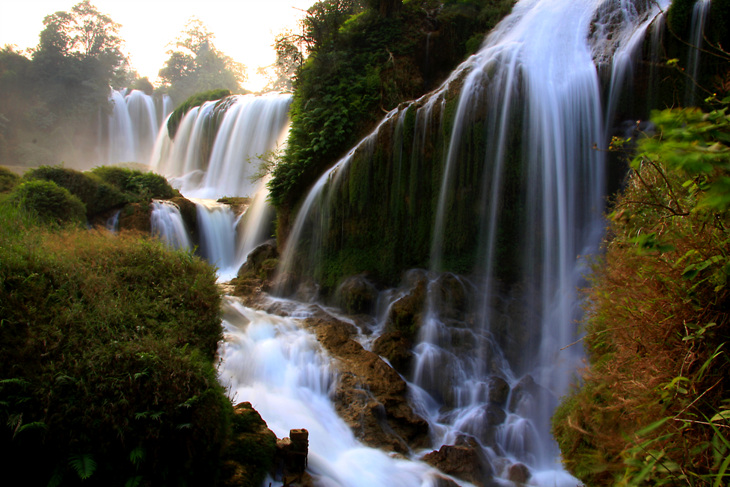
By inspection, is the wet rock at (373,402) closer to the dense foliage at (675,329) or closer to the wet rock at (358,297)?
the wet rock at (358,297)

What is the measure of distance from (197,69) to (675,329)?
5078 cm

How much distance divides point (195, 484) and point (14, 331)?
2026mm

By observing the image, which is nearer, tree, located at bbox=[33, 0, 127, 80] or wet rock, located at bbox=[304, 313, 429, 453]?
wet rock, located at bbox=[304, 313, 429, 453]

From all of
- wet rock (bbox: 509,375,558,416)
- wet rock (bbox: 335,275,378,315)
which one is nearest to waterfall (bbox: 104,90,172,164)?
wet rock (bbox: 335,275,378,315)

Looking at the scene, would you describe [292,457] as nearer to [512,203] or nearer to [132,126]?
[512,203]

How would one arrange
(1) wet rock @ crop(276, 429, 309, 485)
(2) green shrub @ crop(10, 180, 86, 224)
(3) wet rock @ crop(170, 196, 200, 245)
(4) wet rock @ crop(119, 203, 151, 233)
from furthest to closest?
(3) wet rock @ crop(170, 196, 200, 245) < (4) wet rock @ crop(119, 203, 151, 233) < (2) green shrub @ crop(10, 180, 86, 224) < (1) wet rock @ crop(276, 429, 309, 485)

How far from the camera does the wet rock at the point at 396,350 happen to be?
695 centimetres

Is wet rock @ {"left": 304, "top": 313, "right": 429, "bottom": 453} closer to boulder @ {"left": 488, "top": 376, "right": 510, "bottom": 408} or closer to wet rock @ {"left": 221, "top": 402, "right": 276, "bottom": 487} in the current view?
boulder @ {"left": 488, "top": 376, "right": 510, "bottom": 408}

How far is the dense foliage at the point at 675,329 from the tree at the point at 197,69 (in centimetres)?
4575

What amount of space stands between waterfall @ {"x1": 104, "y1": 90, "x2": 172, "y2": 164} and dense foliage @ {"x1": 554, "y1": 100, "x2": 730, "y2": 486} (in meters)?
36.8

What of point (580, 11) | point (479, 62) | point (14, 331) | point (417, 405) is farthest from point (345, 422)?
point (580, 11)

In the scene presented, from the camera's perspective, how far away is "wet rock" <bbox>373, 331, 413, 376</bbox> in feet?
22.8

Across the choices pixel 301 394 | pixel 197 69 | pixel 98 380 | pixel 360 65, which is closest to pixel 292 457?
pixel 98 380

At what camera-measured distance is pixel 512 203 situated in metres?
8.23
